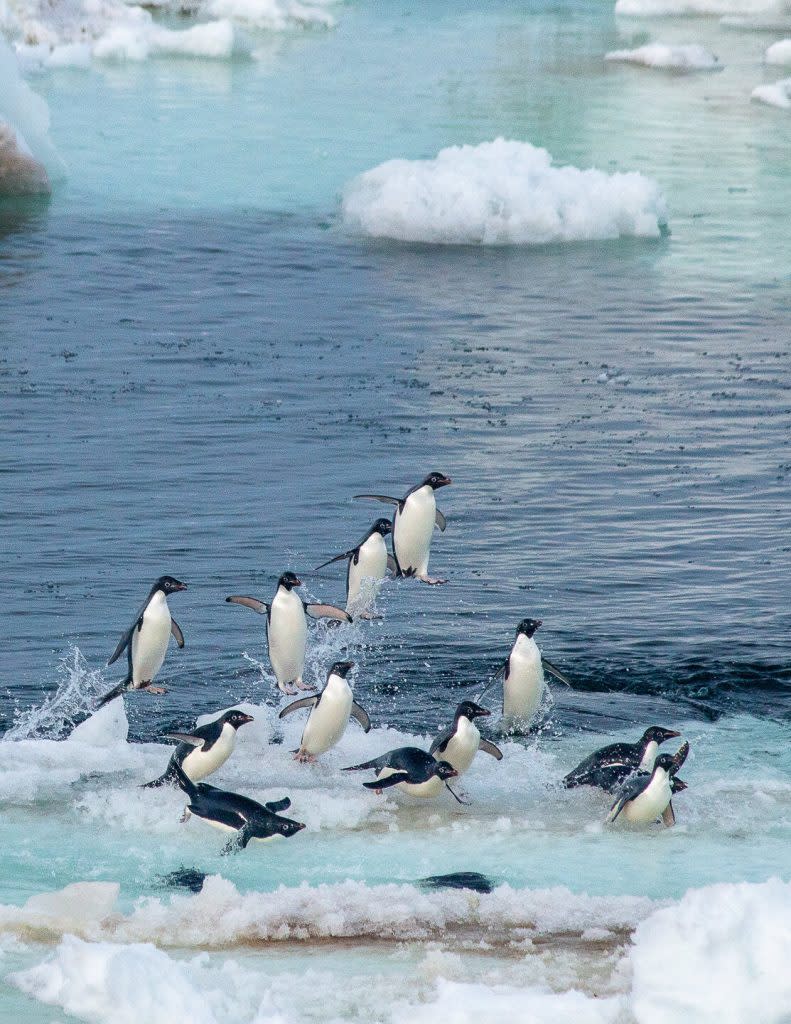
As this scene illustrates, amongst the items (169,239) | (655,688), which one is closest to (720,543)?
(655,688)

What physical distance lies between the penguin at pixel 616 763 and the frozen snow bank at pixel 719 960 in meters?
1.84

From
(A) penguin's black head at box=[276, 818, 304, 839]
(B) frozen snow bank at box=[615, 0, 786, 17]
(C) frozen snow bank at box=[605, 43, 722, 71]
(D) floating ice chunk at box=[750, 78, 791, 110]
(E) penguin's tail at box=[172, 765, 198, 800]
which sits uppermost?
(B) frozen snow bank at box=[615, 0, 786, 17]

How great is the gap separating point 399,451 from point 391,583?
3.16 metres

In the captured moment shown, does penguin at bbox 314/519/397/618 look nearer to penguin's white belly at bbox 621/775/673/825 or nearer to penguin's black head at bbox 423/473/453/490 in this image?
penguin's black head at bbox 423/473/453/490

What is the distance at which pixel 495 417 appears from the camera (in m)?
16.9

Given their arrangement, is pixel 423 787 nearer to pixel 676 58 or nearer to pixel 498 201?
pixel 498 201

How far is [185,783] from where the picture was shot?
8781mm

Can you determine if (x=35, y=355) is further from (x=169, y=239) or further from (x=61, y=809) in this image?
(x=61, y=809)

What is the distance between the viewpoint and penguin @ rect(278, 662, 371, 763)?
9453 mm

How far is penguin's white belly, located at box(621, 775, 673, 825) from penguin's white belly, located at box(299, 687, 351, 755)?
1.66 m

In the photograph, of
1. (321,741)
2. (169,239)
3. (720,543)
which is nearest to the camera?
(321,741)

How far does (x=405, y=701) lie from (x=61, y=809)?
2.55 m

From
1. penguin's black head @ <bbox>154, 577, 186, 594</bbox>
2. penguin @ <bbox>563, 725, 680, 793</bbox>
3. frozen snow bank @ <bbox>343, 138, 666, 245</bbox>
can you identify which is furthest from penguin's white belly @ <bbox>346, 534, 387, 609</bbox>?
frozen snow bank @ <bbox>343, 138, 666, 245</bbox>

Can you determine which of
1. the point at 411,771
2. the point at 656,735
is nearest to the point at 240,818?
the point at 411,771
